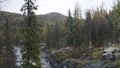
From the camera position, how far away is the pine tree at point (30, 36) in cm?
3031

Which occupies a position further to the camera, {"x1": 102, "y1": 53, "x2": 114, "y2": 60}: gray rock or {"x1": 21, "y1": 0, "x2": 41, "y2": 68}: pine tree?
{"x1": 102, "y1": 53, "x2": 114, "y2": 60}: gray rock

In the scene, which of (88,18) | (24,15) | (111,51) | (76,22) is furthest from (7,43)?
(88,18)

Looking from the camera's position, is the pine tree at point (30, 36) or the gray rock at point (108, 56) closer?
the pine tree at point (30, 36)

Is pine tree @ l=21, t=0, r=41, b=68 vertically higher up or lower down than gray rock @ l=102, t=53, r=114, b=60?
higher up

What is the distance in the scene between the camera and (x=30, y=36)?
30359mm

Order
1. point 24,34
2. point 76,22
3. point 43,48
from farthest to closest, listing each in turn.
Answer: point 43,48 → point 76,22 → point 24,34

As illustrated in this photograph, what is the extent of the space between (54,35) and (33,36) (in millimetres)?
91643

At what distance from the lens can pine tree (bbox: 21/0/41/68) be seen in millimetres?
30312

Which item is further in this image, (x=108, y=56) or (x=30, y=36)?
(x=108, y=56)

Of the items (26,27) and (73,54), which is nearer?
(26,27)

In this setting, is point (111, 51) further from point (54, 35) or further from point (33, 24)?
point (54, 35)

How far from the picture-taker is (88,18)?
10006 centimetres

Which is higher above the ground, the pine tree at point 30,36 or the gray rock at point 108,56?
the pine tree at point 30,36

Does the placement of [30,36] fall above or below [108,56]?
above
